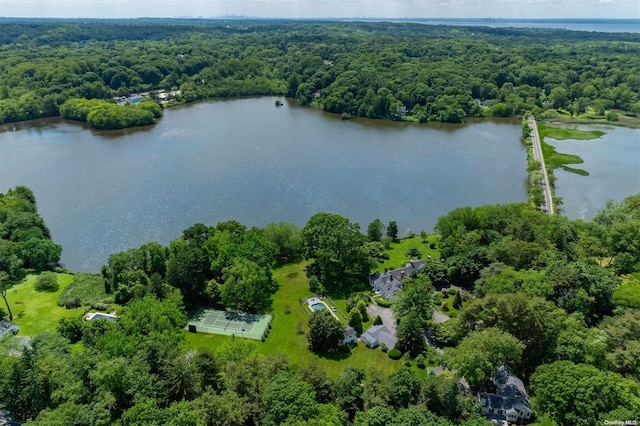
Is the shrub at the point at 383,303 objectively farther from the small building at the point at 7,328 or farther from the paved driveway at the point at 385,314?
the small building at the point at 7,328

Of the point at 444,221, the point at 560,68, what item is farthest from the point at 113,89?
the point at 560,68

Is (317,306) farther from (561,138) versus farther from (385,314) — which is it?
(561,138)

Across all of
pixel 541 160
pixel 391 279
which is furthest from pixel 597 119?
pixel 391 279

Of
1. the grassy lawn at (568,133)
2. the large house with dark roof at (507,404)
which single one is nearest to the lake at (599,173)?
the grassy lawn at (568,133)

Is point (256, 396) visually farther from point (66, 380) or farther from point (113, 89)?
point (113, 89)

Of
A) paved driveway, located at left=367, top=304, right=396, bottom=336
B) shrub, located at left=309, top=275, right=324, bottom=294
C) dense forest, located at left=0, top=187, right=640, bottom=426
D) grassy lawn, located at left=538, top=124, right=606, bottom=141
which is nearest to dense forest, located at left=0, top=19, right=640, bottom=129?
grassy lawn, located at left=538, top=124, right=606, bottom=141
